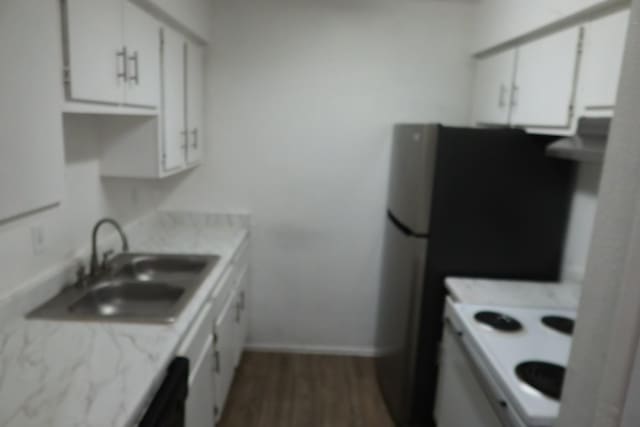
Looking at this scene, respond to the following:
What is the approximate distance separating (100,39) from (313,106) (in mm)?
1710

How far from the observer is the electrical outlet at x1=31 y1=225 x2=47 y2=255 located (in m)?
1.81

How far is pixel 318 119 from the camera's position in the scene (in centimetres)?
318

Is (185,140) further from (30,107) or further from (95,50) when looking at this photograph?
(30,107)

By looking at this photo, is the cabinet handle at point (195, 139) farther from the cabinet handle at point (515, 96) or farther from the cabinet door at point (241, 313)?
the cabinet handle at point (515, 96)

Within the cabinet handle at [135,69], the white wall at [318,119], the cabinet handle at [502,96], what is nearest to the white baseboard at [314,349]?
the white wall at [318,119]

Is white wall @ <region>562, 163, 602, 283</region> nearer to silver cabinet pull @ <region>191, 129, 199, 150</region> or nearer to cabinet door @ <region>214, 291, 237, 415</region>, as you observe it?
cabinet door @ <region>214, 291, 237, 415</region>

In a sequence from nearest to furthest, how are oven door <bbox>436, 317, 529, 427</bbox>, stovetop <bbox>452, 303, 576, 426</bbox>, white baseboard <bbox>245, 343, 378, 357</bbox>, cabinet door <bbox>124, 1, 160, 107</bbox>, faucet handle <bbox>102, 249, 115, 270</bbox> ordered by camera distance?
stovetop <bbox>452, 303, 576, 426</bbox> < oven door <bbox>436, 317, 529, 427</bbox> < cabinet door <bbox>124, 1, 160, 107</bbox> < faucet handle <bbox>102, 249, 115, 270</bbox> < white baseboard <bbox>245, 343, 378, 357</bbox>

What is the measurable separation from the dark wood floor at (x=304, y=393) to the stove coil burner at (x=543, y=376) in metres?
1.39

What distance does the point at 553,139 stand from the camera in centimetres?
234

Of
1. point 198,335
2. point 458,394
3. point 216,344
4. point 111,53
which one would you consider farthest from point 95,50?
point 458,394

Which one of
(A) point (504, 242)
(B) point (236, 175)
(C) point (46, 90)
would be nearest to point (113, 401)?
(C) point (46, 90)

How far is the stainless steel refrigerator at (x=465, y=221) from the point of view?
231 cm

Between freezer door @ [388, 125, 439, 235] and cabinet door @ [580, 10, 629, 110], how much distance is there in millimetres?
710

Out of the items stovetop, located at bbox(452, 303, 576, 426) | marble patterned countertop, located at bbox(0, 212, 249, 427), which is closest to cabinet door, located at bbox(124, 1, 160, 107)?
marble patterned countertop, located at bbox(0, 212, 249, 427)
